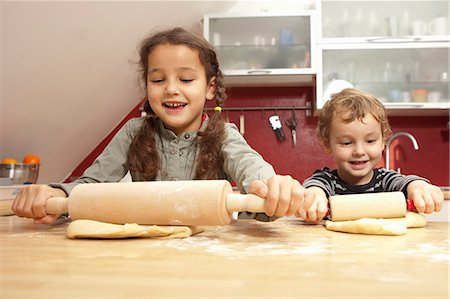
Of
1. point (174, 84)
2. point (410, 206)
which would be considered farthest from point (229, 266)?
point (174, 84)

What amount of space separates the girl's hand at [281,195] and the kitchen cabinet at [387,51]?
2010mm

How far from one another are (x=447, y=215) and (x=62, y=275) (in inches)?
80.9

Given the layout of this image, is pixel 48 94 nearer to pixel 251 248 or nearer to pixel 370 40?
pixel 370 40

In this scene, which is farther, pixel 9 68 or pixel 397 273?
pixel 9 68

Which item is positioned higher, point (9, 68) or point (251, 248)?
point (9, 68)

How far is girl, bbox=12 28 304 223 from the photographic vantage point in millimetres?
1062

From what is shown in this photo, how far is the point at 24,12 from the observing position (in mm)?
2006

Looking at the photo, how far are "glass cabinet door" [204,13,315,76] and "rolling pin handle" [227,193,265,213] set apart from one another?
1.99 metres

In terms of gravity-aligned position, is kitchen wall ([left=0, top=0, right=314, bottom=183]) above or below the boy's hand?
above

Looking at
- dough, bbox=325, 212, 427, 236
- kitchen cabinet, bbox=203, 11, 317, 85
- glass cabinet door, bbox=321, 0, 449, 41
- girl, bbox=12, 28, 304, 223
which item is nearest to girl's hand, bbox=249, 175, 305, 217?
dough, bbox=325, 212, 427, 236

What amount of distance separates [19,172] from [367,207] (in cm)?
210

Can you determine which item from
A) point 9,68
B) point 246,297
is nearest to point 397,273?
point 246,297

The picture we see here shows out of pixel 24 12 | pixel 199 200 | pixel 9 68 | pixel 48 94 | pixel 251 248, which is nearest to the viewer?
pixel 251 248

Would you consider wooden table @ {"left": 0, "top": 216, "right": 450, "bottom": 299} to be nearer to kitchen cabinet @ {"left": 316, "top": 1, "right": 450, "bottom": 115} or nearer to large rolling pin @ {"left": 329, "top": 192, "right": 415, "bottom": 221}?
large rolling pin @ {"left": 329, "top": 192, "right": 415, "bottom": 221}
